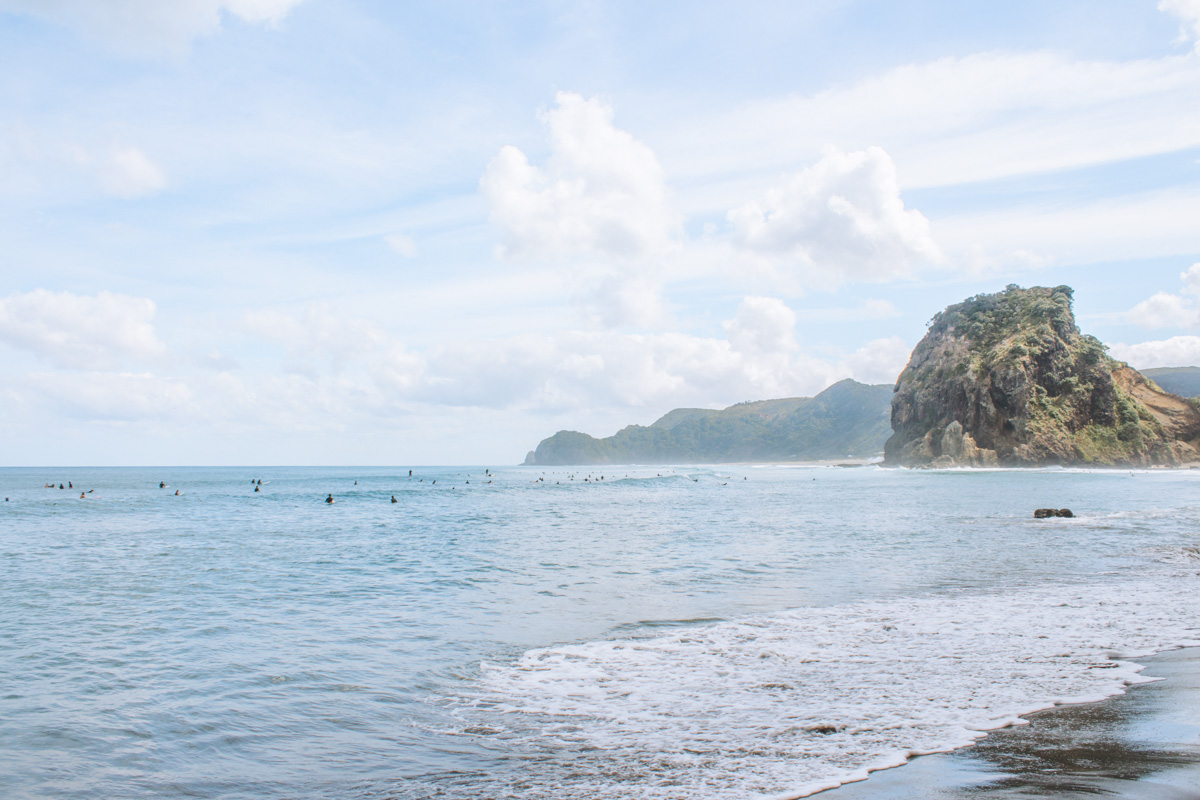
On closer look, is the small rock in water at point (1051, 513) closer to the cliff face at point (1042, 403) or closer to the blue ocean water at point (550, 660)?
the blue ocean water at point (550, 660)

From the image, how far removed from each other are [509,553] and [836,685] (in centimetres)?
1847

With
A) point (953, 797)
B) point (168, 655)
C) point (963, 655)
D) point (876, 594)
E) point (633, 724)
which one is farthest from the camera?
point (876, 594)

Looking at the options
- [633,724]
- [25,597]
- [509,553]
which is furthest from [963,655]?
[25,597]

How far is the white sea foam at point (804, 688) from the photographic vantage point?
22.2ft

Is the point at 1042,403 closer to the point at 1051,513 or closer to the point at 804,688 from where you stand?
the point at 1051,513

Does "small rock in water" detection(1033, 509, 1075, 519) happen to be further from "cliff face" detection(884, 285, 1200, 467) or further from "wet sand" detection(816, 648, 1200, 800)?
"cliff face" detection(884, 285, 1200, 467)

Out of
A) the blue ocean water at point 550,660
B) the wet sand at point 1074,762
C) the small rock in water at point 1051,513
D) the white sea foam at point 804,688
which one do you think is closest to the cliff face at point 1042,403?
the small rock in water at point 1051,513

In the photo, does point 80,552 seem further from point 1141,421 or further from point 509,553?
point 1141,421

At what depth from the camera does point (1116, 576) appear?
18125mm

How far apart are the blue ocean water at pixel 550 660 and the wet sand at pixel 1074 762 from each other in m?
0.38

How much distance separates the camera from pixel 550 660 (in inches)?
456

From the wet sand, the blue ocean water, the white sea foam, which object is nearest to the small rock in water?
the blue ocean water

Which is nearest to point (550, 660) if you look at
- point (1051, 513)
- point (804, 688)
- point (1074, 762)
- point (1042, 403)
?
point (804, 688)

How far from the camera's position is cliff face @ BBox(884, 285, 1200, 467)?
12456cm
